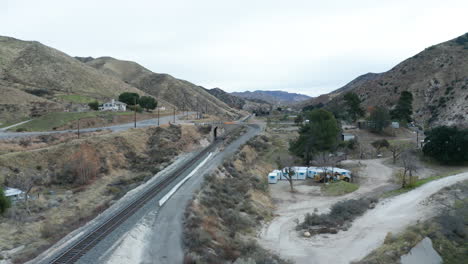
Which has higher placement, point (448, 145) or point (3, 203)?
point (448, 145)

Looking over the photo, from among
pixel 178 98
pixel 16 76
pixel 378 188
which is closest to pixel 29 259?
pixel 378 188

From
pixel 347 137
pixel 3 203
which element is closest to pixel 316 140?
pixel 347 137

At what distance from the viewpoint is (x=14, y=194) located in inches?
1038

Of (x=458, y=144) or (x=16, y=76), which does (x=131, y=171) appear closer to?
(x=458, y=144)

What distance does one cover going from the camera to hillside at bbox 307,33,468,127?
267 ft

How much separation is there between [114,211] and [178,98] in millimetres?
142121

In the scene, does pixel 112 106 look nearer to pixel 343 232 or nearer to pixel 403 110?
pixel 343 232

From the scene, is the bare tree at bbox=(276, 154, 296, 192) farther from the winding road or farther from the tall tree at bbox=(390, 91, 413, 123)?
the tall tree at bbox=(390, 91, 413, 123)

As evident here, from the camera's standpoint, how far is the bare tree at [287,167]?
125 ft

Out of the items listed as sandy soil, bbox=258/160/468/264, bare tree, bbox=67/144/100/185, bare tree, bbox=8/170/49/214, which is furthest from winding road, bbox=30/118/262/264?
bare tree, bbox=8/170/49/214

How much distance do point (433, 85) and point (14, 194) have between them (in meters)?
106

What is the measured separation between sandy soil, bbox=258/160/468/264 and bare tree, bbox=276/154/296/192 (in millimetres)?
2424

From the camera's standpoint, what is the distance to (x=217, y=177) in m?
34.7

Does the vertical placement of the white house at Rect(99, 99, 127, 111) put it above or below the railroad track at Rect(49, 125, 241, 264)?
above
